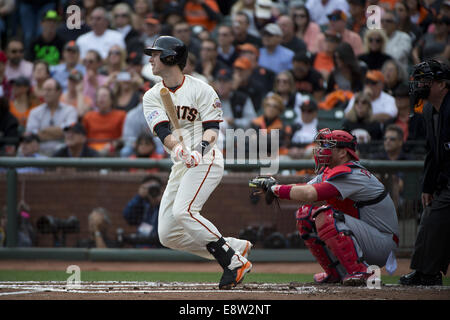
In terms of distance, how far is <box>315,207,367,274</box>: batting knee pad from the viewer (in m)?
5.08

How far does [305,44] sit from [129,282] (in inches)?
245

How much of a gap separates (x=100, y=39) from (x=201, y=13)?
72.6 inches

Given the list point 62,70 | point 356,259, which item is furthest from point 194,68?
point 356,259

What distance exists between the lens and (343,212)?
5.43m

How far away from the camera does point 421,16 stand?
10.7 m

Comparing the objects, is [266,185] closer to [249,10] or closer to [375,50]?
[375,50]

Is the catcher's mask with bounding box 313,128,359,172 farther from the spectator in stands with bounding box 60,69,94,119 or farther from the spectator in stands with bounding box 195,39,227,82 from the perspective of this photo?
the spectator in stands with bounding box 60,69,94,119

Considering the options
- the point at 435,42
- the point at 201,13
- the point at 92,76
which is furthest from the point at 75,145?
the point at 435,42

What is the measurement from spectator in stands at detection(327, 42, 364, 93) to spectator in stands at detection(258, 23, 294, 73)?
1199 millimetres

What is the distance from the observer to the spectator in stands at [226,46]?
10992 mm

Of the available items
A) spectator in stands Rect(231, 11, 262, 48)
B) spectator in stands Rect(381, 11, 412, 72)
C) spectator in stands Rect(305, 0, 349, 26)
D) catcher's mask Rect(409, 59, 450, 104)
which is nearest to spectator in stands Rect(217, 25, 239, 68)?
spectator in stands Rect(231, 11, 262, 48)

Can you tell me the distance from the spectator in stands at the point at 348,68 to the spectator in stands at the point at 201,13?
9.54 feet

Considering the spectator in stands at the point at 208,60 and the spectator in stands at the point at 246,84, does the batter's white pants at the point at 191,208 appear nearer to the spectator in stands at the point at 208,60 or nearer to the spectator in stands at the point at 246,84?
the spectator in stands at the point at 246,84

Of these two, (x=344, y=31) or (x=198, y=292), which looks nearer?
(x=198, y=292)
